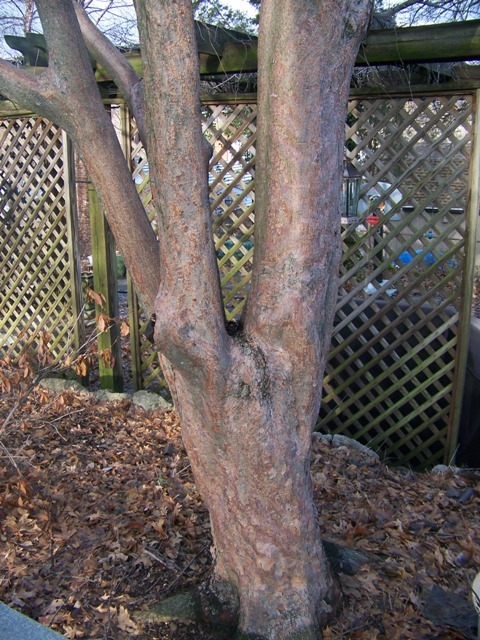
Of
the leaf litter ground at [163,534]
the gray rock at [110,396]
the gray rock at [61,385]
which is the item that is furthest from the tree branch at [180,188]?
the gray rock at [61,385]

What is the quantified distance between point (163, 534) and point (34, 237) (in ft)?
11.4

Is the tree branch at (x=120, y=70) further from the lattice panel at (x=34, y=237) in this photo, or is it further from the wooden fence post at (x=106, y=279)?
the lattice panel at (x=34, y=237)

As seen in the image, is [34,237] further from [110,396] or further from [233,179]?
[233,179]

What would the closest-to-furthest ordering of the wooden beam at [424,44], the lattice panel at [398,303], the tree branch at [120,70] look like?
the tree branch at [120,70], the wooden beam at [424,44], the lattice panel at [398,303]

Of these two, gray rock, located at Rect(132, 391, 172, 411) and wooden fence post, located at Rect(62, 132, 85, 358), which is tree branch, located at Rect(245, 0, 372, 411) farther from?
wooden fence post, located at Rect(62, 132, 85, 358)

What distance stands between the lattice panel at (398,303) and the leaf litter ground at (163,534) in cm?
42

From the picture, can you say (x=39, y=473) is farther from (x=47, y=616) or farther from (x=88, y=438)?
(x=47, y=616)

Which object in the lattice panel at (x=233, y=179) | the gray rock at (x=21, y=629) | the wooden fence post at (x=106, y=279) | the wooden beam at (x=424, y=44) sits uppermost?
the wooden beam at (x=424, y=44)

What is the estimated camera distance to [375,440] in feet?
14.7

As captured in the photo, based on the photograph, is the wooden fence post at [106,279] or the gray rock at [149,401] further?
the wooden fence post at [106,279]

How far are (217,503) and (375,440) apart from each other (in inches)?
95.4

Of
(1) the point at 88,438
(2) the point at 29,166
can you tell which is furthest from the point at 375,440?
(2) the point at 29,166

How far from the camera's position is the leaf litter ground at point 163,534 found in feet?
8.02

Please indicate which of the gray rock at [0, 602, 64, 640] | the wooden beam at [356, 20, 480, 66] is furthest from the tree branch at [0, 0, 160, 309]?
the wooden beam at [356, 20, 480, 66]
